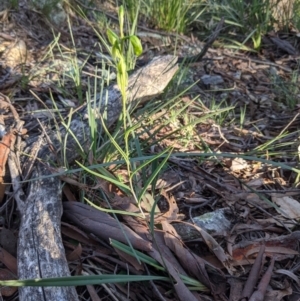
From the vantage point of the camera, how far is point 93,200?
5.94ft

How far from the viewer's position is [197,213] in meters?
1.93

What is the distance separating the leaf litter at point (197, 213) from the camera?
1574mm

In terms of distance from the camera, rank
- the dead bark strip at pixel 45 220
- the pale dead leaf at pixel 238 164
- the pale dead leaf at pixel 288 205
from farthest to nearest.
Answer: the pale dead leaf at pixel 238 164 → the pale dead leaf at pixel 288 205 → the dead bark strip at pixel 45 220

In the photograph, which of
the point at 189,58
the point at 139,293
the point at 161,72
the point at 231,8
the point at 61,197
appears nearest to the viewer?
the point at 139,293

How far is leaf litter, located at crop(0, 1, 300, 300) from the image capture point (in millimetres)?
1574

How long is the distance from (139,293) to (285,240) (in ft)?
1.92

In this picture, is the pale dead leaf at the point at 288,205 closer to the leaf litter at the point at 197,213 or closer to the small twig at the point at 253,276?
the leaf litter at the point at 197,213

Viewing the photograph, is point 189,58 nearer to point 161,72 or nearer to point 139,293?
point 161,72

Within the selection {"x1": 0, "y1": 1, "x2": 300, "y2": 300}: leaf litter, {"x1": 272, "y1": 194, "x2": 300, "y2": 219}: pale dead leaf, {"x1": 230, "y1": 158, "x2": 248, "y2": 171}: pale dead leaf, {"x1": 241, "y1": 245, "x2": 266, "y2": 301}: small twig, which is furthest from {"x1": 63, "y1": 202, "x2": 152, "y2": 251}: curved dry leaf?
{"x1": 230, "y1": 158, "x2": 248, "y2": 171}: pale dead leaf

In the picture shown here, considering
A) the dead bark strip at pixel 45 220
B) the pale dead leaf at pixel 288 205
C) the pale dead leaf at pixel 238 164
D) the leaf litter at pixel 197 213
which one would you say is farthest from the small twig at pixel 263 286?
the pale dead leaf at pixel 238 164

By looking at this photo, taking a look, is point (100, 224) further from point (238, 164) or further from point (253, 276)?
point (238, 164)

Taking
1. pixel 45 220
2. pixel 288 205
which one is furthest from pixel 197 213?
pixel 45 220

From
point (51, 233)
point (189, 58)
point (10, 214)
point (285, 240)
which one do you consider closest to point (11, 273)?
Result: point (51, 233)

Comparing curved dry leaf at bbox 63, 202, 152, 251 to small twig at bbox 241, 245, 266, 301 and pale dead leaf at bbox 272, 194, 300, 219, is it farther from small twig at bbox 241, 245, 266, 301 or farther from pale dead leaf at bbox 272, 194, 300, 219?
pale dead leaf at bbox 272, 194, 300, 219
